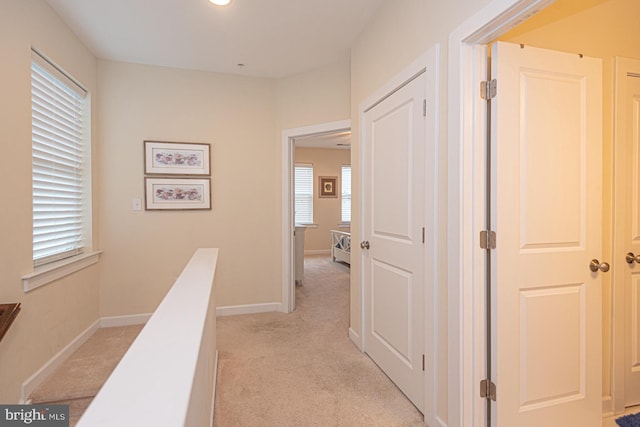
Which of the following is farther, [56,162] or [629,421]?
[56,162]

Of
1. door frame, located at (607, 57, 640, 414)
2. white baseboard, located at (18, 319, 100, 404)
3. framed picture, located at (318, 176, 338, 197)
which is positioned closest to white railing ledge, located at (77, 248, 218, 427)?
white baseboard, located at (18, 319, 100, 404)

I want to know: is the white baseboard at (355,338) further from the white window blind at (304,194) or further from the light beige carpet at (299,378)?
the white window blind at (304,194)

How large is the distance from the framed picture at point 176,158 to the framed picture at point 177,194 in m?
0.09

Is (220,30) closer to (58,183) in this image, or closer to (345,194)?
(58,183)

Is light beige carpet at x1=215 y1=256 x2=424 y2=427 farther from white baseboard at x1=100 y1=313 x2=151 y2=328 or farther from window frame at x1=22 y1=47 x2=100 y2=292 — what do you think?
window frame at x1=22 y1=47 x2=100 y2=292

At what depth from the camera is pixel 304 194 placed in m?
7.91

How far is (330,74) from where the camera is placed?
11.1 ft

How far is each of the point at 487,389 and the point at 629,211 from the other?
136cm

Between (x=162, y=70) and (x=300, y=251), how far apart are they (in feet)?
9.30

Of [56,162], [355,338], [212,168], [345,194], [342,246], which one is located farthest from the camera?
[345,194]

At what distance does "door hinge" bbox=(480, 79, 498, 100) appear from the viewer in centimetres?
155

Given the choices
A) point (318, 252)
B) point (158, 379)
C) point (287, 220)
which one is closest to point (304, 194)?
point (318, 252)

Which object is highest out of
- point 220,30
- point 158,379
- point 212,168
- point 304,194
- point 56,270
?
point 220,30

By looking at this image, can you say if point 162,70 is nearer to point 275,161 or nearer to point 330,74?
point 275,161
